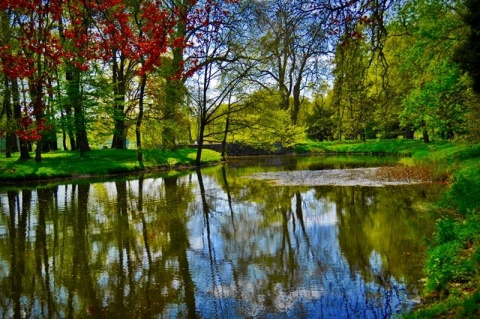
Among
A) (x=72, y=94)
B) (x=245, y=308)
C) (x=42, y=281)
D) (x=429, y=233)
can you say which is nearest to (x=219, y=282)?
(x=245, y=308)

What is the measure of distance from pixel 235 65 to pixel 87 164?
46.1 feet

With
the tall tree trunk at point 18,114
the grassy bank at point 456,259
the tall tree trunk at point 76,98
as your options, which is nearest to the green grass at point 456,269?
the grassy bank at point 456,259

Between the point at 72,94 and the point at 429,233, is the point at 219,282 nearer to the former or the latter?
the point at 429,233

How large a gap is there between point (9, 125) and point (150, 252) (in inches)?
546

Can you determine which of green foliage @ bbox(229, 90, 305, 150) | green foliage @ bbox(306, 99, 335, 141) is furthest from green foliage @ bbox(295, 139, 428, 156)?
green foliage @ bbox(229, 90, 305, 150)

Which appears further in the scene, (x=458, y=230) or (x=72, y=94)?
(x=72, y=94)

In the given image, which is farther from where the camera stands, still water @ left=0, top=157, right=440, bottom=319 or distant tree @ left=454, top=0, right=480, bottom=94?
distant tree @ left=454, top=0, right=480, bottom=94

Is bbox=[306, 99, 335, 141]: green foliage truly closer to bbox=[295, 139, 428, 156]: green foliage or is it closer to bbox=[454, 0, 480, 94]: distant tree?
bbox=[295, 139, 428, 156]: green foliage

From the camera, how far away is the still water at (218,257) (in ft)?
19.4

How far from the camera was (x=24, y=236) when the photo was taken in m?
10.6

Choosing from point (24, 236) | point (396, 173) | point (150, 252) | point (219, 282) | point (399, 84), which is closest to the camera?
point (219, 282)

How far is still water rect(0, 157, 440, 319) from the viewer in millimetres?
5926

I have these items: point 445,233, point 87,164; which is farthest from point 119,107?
point 445,233

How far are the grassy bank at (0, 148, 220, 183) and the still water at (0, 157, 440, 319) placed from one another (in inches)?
351
